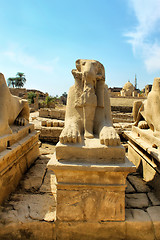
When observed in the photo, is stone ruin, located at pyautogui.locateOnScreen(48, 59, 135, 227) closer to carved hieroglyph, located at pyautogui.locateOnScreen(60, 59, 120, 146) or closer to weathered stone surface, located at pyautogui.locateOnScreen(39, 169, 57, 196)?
carved hieroglyph, located at pyautogui.locateOnScreen(60, 59, 120, 146)

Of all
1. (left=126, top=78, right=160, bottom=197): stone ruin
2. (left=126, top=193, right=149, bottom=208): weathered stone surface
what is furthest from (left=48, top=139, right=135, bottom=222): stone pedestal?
(left=126, top=78, right=160, bottom=197): stone ruin

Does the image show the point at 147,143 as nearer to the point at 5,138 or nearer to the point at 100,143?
the point at 100,143

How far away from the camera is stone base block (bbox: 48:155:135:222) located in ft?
5.45

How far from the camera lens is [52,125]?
571cm

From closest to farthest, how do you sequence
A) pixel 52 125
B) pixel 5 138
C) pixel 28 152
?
pixel 5 138 < pixel 28 152 < pixel 52 125

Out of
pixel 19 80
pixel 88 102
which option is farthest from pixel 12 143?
pixel 19 80

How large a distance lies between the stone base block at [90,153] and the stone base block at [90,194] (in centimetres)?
8

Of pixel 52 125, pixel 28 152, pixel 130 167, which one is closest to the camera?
pixel 130 167

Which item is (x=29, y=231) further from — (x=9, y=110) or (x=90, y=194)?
(x=9, y=110)

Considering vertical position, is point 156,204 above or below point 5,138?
below

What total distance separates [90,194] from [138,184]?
3.69 ft

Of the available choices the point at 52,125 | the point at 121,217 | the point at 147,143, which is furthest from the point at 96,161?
the point at 52,125

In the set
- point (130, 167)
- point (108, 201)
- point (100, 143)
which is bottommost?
point (108, 201)

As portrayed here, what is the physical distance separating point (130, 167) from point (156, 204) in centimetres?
79
